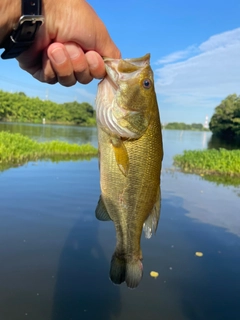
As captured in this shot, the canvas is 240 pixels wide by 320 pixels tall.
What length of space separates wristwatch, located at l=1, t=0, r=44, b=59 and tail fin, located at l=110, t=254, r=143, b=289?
1458 millimetres

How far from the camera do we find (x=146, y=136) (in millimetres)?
2115

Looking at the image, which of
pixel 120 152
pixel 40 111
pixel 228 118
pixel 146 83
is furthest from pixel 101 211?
pixel 40 111

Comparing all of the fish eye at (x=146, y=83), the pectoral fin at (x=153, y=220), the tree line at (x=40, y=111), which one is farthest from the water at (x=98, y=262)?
the tree line at (x=40, y=111)

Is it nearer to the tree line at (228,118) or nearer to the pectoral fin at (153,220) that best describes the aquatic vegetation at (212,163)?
the pectoral fin at (153,220)

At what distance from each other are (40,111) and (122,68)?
92.8m

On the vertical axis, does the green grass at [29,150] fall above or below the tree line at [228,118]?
below

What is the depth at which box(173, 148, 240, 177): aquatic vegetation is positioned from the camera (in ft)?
58.8

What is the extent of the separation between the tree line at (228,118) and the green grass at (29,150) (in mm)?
48616

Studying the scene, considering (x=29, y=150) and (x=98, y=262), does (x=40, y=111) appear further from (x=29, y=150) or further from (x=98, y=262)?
(x=98, y=262)

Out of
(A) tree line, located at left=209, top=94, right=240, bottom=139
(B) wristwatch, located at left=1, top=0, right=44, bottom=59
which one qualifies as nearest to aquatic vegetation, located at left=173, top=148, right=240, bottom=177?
(B) wristwatch, located at left=1, top=0, right=44, bottom=59

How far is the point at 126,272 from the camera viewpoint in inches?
88.6

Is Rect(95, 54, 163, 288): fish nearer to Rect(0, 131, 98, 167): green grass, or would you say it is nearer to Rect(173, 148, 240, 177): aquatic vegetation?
Rect(0, 131, 98, 167): green grass

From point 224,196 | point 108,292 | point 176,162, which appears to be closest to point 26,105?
point 176,162

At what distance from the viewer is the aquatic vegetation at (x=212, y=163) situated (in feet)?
58.8
